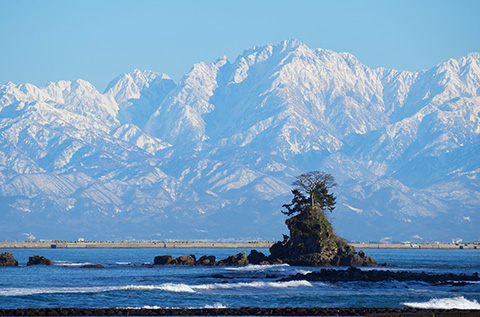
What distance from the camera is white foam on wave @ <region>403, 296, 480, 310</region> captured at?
67.5 metres

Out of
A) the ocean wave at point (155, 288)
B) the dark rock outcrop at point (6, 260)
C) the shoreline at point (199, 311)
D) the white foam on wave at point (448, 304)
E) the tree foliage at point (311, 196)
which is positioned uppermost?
A: the tree foliage at point (311, 196)

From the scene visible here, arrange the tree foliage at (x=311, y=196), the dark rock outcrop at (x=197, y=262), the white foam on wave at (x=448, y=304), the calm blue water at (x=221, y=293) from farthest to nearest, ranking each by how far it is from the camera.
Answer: the dark rock outcrop at (x=197, y=262) < the tree foliage at (x=311, y=196) < the calm blue water at (x=221, y=293) < the white foam on wave at (x=448, y=304)

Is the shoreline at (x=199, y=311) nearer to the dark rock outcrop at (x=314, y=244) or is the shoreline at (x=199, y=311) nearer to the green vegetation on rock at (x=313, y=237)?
the dark rock outcrop at (x=314, y=244)

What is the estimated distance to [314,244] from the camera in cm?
13375

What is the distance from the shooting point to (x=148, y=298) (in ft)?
240

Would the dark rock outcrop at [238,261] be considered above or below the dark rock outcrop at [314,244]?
below

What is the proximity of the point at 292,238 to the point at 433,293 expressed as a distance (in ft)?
189

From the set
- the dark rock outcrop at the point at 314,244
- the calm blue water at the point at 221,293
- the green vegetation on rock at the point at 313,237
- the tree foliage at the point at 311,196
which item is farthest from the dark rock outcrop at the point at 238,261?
the calm blue water at the point at 221,293

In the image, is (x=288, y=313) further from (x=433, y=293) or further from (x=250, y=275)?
(x=250, y=275)

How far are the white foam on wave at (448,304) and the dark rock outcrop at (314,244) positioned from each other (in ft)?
199

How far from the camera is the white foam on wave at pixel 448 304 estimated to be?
67.5m

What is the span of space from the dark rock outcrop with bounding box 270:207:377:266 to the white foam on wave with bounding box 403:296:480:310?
199ft

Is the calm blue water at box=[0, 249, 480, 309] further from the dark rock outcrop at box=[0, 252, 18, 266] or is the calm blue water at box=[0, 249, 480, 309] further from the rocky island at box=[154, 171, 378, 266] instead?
the dark rock outcrop at box=[0, 252, 18, 266]

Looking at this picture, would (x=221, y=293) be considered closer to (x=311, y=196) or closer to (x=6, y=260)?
(x=311, y=196)
